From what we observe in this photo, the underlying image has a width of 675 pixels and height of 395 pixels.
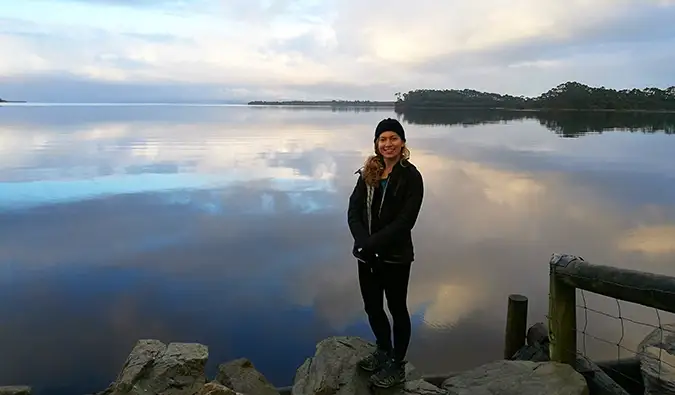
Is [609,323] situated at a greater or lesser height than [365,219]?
lesser

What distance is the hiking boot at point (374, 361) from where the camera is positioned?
13.3ft

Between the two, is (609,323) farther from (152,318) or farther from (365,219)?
(152,318)

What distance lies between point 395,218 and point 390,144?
0.53 meters

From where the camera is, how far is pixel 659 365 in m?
3.82

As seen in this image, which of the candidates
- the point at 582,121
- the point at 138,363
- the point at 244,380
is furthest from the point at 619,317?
the point at 582,121

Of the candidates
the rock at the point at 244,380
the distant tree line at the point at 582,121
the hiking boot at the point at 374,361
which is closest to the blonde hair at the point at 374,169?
the hiking boot at the point at 374,361

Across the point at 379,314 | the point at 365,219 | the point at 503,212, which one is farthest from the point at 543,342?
the point at 503,212

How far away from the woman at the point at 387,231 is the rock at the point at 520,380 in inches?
23.2

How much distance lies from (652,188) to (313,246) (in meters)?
15.5

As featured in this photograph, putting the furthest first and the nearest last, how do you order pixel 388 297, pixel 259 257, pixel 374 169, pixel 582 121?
pixel 582 121 < pixel 259 257 < pixel 388 297 < pixel 374 169

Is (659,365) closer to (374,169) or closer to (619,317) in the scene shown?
(619,317)

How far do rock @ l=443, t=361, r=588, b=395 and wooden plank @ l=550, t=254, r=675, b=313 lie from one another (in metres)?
0.67

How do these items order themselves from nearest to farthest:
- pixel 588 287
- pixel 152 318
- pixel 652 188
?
1. pixel 588 287
2. pixel 152 318
3. pixel 652 188

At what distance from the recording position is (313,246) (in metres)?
11.5
